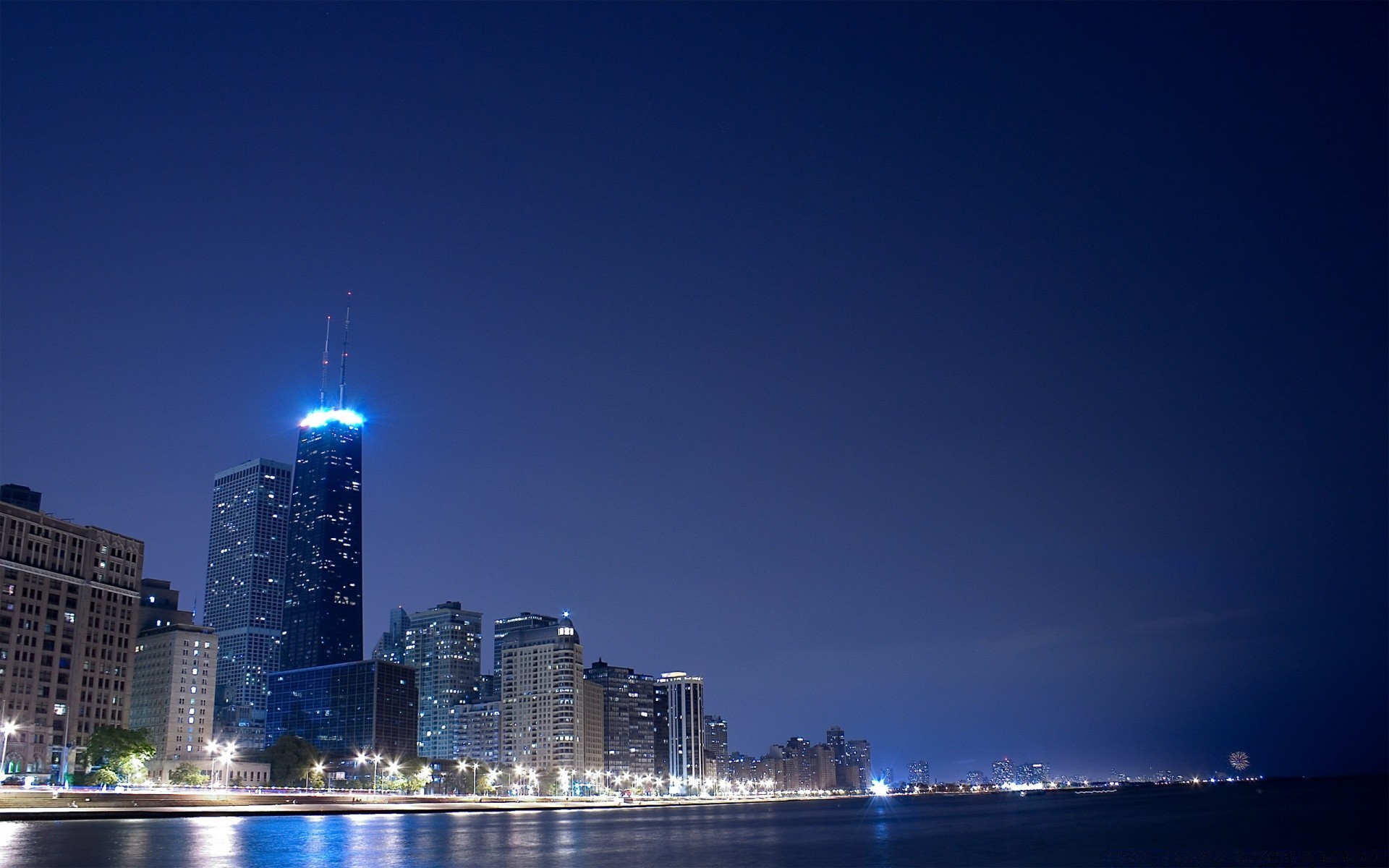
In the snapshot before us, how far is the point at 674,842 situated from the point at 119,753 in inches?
3610

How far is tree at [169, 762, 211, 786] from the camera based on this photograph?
18988cm

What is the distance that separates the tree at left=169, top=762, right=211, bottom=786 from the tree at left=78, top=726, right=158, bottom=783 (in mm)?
29630

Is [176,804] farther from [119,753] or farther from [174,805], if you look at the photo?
[119,753]

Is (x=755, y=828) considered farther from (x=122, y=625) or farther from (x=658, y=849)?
(x=122, y=625)

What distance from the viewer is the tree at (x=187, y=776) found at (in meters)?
190

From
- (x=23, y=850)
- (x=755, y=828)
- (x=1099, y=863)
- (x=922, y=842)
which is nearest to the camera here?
(x=23, y=850)

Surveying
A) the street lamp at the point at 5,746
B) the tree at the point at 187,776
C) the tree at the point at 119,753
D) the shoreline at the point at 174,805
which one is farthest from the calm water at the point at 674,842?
the tree at the point at 187,776

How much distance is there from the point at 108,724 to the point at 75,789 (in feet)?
187

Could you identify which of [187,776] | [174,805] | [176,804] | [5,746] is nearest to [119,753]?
[5,746]

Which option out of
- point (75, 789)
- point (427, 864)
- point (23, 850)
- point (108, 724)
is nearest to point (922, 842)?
point (427, 864)

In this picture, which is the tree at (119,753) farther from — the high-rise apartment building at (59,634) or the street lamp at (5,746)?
the street lamp at (5,746)

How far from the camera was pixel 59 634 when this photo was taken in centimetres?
17350

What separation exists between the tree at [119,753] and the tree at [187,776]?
29.6 m

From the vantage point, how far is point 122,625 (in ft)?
605
